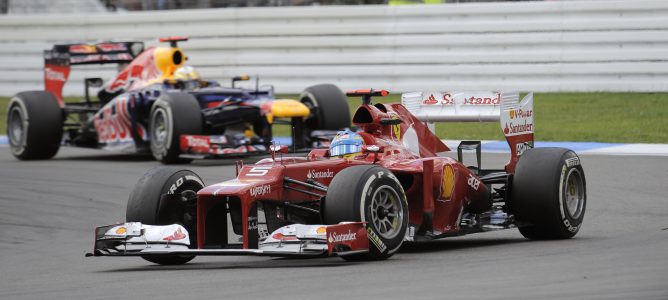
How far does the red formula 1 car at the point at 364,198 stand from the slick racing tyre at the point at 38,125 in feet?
34.4

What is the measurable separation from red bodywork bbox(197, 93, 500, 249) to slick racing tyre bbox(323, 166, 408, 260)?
556 mm

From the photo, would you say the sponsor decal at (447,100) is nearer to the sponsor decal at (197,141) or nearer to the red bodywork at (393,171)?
the red bodywork at (393,171)

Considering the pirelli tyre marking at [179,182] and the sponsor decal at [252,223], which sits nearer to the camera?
the sponsor decal at [252,223]

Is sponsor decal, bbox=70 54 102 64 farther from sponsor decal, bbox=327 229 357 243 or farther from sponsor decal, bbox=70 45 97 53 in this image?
sponsor decal, bbox=327 229 357 243

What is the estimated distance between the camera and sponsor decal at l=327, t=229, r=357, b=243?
9.90 m

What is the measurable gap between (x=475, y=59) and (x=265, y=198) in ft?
49.6

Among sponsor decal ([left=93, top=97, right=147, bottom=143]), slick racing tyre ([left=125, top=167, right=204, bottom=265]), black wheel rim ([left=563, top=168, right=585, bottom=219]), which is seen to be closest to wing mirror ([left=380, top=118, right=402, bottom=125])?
black wheel rim ([left=563, top=168, right=585, bottom=219])

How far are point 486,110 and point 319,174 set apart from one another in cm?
236

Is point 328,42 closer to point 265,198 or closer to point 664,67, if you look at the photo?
point 664,67

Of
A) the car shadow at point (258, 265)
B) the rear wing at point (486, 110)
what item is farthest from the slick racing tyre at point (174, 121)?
the car shadow at point (258, 265)

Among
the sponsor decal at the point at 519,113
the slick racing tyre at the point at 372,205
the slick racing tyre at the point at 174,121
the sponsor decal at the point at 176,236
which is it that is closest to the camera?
the slick racing tyre at the point at 372,205

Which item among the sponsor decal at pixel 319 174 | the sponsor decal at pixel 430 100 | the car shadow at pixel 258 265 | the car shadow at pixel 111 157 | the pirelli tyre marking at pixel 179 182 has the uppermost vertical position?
the sponsor decal at pixel 430 100

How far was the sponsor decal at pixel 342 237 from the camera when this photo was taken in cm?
990

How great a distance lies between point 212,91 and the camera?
2142cm
